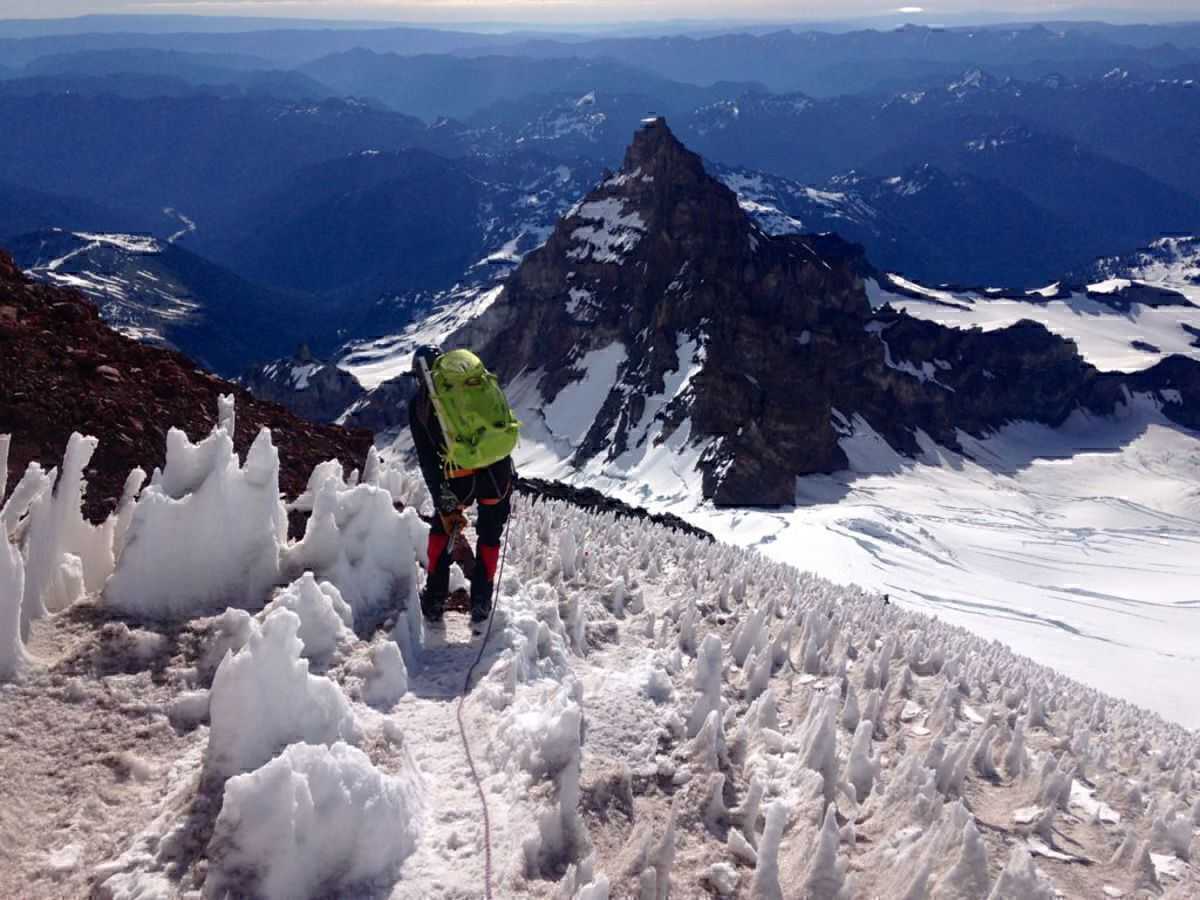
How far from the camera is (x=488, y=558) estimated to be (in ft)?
26.4

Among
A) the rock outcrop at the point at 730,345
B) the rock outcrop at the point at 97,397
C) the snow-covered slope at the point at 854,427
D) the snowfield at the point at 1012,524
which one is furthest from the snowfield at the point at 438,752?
the rock outcrop at the point at 730,345

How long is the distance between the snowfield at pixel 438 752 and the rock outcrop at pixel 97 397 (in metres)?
1.39

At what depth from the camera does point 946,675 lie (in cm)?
1034

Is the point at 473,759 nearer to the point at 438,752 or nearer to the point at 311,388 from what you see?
the point at 438,752

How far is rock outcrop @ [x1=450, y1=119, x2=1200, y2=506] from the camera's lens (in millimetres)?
96812

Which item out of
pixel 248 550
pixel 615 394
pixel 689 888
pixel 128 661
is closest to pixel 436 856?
pixel 689 888

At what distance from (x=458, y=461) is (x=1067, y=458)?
153492mm

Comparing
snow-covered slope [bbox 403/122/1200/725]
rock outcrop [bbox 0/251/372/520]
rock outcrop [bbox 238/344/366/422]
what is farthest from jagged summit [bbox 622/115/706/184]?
rock outcrop [bbox 0/251/372/520]

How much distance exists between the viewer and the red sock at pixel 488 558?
8.04 m

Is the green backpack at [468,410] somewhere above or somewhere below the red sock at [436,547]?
above

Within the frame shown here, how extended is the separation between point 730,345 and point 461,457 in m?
103

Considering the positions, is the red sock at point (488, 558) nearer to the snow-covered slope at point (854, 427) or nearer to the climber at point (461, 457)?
the climber at point (461, 457)

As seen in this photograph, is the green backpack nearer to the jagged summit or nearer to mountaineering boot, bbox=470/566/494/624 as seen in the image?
mountaineering boot, bbox=470/566/494/624

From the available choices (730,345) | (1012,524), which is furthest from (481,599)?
(730,345)
